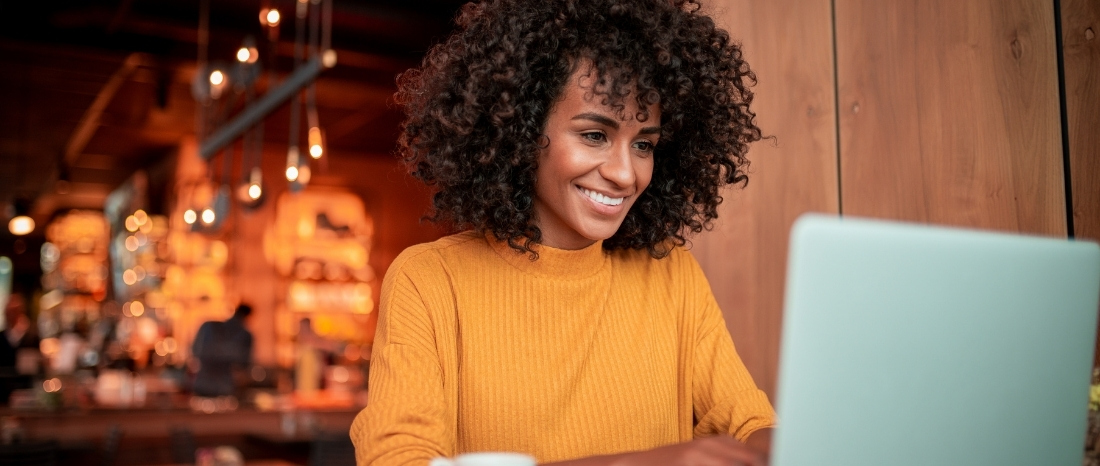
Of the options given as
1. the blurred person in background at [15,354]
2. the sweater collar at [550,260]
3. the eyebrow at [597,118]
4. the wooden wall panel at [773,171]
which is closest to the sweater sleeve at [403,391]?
the sweater collar at [550,260]

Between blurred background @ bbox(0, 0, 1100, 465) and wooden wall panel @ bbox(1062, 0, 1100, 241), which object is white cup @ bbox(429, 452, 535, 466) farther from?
wooden wall panel @ bbox(1062, 0, 1100, 241)

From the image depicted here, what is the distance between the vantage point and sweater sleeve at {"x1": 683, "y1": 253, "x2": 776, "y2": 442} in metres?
1.65

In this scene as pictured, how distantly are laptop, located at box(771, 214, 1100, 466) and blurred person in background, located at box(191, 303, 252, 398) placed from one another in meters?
7.26

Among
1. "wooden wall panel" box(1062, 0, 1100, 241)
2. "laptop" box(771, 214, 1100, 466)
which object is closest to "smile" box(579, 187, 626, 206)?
"laptop" box(771, 214, 1100, 466)

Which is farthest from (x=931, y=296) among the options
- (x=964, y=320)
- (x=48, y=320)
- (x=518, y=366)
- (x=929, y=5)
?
(x=48, y=320)

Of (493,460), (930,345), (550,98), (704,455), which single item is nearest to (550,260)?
(550,98)

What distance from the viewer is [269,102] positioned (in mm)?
5113

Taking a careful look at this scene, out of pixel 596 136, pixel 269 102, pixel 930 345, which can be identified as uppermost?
pixel 269 102

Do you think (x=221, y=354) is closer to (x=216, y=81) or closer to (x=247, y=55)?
(x=216, y=81)

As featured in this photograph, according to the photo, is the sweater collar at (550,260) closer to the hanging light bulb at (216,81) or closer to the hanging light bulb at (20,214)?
the hanging light bulb at (216,81)

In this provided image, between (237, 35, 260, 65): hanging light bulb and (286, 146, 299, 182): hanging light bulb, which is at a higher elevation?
(237, 35, 260, 65): hanging light bulb

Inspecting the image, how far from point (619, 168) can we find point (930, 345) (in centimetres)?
83

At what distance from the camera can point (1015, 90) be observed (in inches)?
73.2

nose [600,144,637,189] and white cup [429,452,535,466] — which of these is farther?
nose [600,144,637,189]
